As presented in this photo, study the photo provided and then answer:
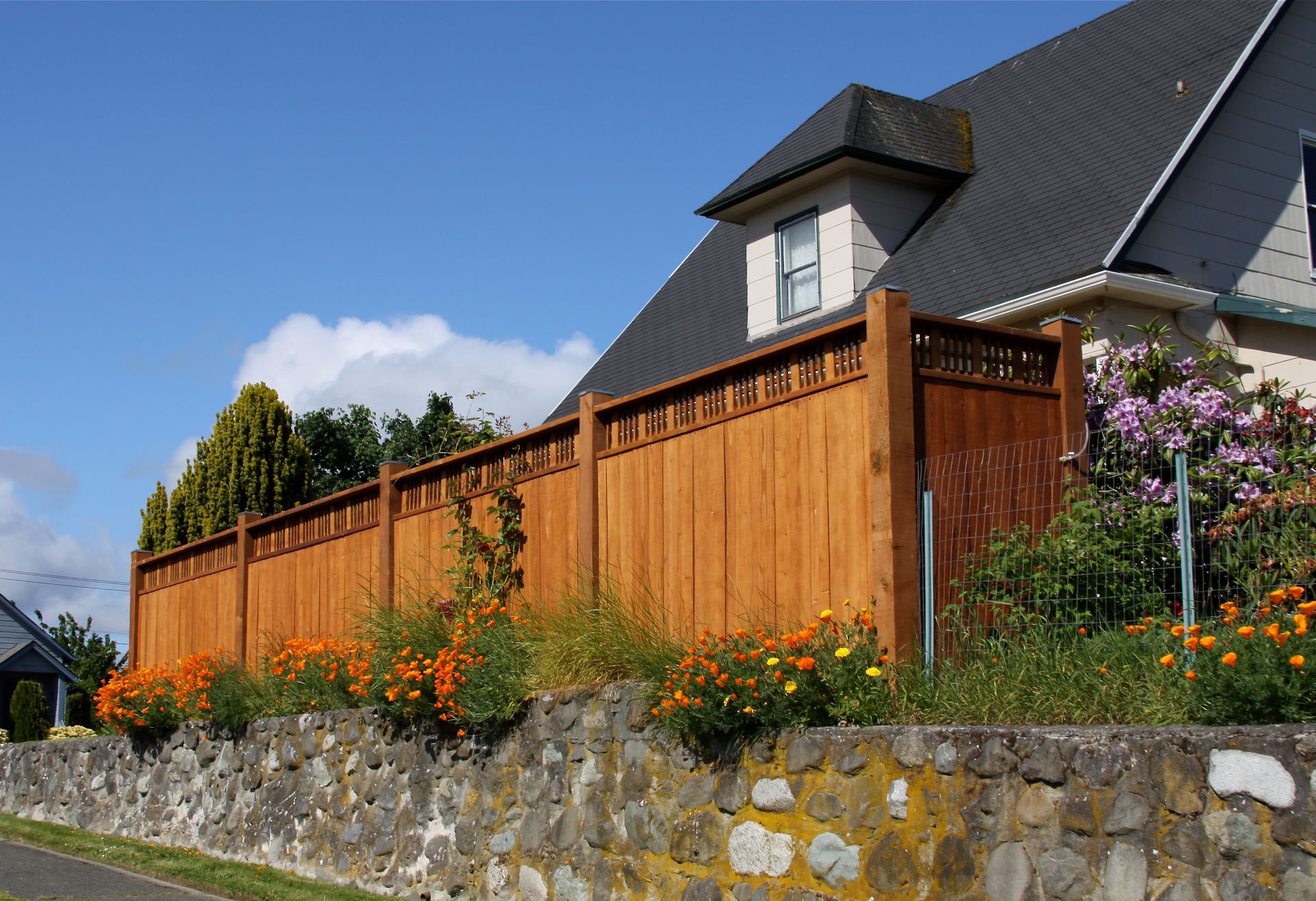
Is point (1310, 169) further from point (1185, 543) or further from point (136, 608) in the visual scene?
point (136, 608)

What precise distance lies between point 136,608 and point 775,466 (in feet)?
38.0

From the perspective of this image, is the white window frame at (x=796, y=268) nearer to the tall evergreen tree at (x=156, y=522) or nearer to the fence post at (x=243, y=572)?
the fence post at (x=243, y=572)

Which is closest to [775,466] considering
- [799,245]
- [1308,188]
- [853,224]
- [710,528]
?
[710,528]

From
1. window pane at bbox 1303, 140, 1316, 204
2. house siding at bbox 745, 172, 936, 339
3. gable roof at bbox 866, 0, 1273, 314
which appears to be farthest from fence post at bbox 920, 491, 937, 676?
window pane at bbox 1303, 140, 1316, 204

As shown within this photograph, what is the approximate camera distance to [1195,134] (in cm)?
1224

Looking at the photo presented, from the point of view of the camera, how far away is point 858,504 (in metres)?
7.50

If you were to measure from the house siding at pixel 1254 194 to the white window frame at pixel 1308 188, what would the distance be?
0.02 meters

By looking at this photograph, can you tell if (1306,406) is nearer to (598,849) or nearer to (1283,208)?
(1283,208)

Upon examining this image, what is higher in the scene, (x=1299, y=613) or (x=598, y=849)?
(x=1299, y=613)

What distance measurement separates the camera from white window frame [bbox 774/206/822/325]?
1469 centimetres

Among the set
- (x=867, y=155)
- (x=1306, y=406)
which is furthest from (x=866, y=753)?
(x=867, y=155)

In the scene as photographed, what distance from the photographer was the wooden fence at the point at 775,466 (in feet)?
24.2

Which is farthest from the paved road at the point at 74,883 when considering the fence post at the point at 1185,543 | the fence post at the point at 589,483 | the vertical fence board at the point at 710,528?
the fence post at the point at 1185,543

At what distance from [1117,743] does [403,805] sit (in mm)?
5813
